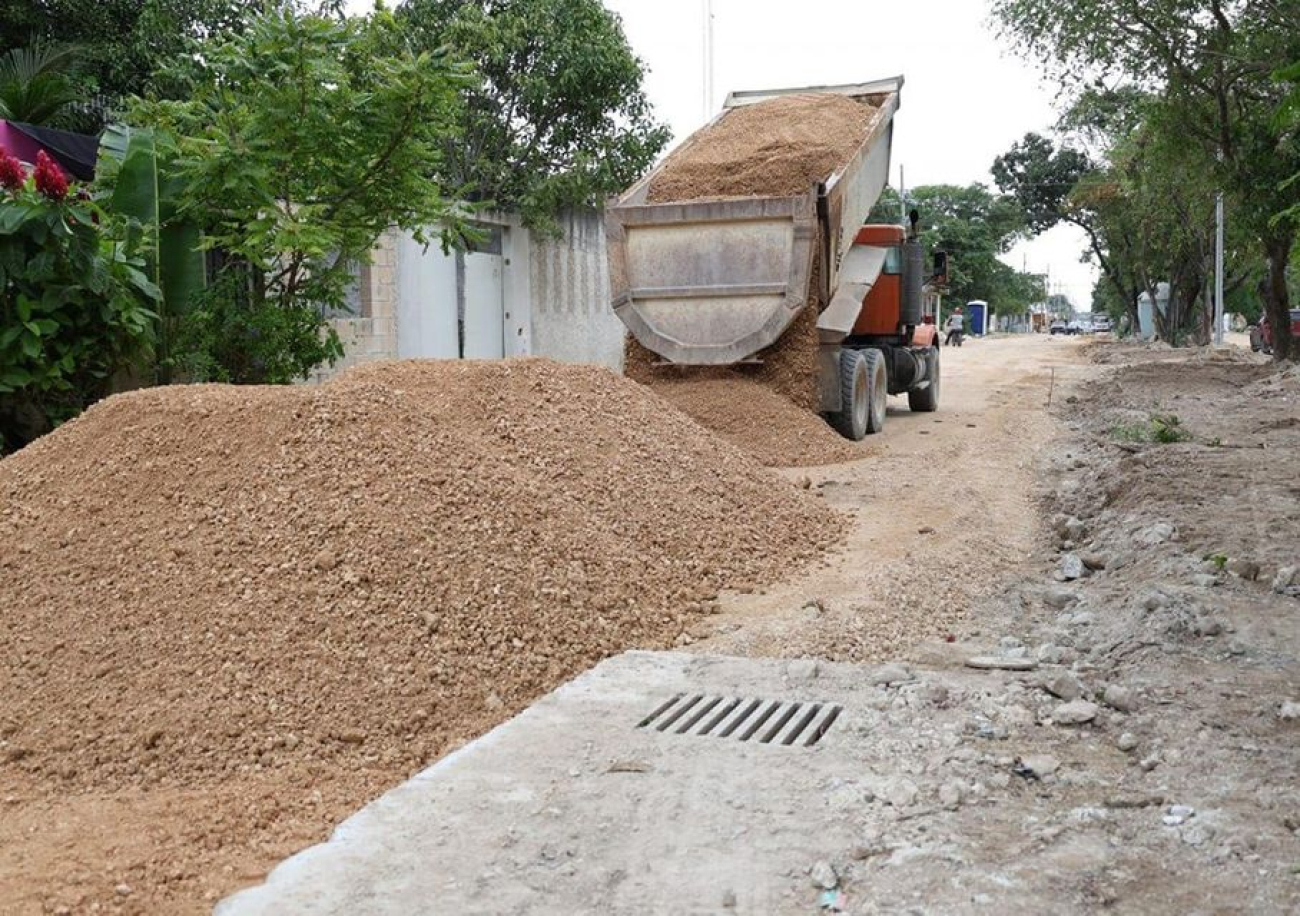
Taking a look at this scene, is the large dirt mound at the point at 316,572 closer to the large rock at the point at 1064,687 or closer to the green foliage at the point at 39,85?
the large rock at the point at 1064,687

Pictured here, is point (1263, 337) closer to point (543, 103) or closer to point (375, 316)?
point (543, 103)

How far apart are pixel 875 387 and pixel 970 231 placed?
54470 millimetres

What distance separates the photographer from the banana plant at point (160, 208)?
28.4ft

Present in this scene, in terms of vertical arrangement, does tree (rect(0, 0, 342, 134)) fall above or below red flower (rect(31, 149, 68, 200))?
above

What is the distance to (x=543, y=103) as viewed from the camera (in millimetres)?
16234

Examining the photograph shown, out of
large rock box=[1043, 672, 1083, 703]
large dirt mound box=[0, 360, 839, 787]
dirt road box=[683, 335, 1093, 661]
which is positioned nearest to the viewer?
large dirt mound box=[0, 360, 839, 787]

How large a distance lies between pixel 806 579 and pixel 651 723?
8.68 ft

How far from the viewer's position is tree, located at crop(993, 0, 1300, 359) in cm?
1739

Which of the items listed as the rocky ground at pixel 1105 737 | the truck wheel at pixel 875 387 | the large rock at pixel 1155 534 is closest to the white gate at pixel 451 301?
the truck wheel at pixel 875 387

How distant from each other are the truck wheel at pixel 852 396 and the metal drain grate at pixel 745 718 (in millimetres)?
8087

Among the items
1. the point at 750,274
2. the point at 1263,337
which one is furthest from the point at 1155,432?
the point at 1263,337

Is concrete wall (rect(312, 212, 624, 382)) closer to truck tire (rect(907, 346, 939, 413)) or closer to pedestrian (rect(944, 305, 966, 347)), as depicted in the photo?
truck tire (rect(907, 346, 939, 413))

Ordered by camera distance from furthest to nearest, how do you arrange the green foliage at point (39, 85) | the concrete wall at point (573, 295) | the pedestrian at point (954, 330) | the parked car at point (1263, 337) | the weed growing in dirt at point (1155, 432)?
the pedestrian at point (954, 330), the parked car at point (1263, 337), the concrete wall at point (573, 295), the weed growing in dirt at point (1155, 432), the green foliage at point (39, 85)

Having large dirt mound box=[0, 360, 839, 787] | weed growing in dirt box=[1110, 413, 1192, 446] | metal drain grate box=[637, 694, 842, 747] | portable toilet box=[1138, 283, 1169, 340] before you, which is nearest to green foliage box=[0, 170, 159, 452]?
large dirt mound box=[0, 360, 839, 787]
